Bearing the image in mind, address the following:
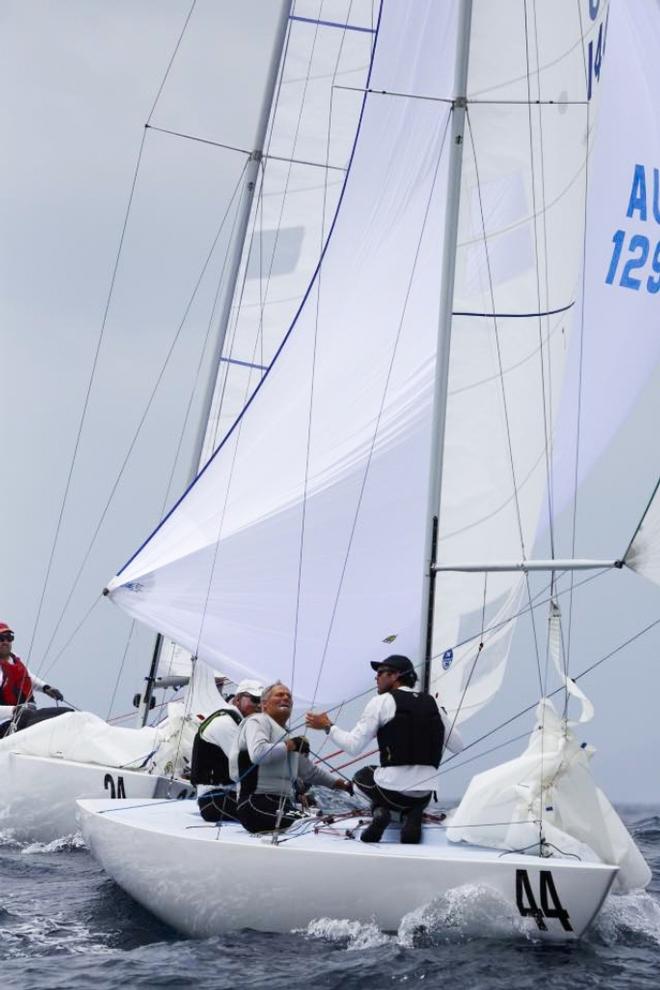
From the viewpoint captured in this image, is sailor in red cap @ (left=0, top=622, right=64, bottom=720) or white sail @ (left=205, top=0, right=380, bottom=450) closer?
sailor in red cap @ (left=0, top=622, right=64, bottom=720)

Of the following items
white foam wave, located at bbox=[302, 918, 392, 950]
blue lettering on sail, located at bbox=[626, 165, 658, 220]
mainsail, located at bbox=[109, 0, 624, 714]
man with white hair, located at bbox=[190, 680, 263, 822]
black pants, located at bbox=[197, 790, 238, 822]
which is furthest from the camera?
blue lettering on sail, located at bbox=[626, 165, 658, 220]

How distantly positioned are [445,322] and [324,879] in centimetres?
420

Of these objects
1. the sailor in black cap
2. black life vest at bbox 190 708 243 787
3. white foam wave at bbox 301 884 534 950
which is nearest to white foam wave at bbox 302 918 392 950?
white foam wave at bbox 301 884 534 950

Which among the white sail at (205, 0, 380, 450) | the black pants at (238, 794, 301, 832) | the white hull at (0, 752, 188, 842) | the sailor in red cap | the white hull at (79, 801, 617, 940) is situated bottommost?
the white hull at (79, 801, 617, 940)

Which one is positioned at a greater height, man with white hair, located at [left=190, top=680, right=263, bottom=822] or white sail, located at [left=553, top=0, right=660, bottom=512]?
white sail, located at [left=553, top=0, right=660, bottom=512]

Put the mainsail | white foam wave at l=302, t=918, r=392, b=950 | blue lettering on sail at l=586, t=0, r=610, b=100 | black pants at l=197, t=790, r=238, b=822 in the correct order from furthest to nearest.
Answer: blue lettering on sail at l=586, t=0, r=610, b=100, the mainsail, black pants at l=197, t=790, r=238, b=822, white foam wave at l=302, t=918, r=392, b=950

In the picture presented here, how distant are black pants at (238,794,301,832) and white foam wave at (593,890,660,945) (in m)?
2.00

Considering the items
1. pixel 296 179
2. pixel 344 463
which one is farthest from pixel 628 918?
pixel 296 179

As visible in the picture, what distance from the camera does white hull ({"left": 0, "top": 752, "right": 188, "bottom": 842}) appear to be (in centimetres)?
1352

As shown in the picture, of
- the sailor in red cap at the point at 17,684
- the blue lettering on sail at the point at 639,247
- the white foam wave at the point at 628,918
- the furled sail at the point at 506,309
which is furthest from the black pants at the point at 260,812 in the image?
the sailor in red cap at the point at 17,684

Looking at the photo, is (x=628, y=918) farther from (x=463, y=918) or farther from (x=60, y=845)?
(x=60, y=845)

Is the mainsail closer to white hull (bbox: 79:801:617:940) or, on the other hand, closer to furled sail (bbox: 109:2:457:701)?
furled sail (bbox: 109:2:457:701)

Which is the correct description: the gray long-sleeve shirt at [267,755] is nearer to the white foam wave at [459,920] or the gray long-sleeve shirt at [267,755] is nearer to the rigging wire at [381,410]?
the rigging wire at [381,410]

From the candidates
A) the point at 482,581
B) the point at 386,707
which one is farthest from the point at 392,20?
the point at 386,707
